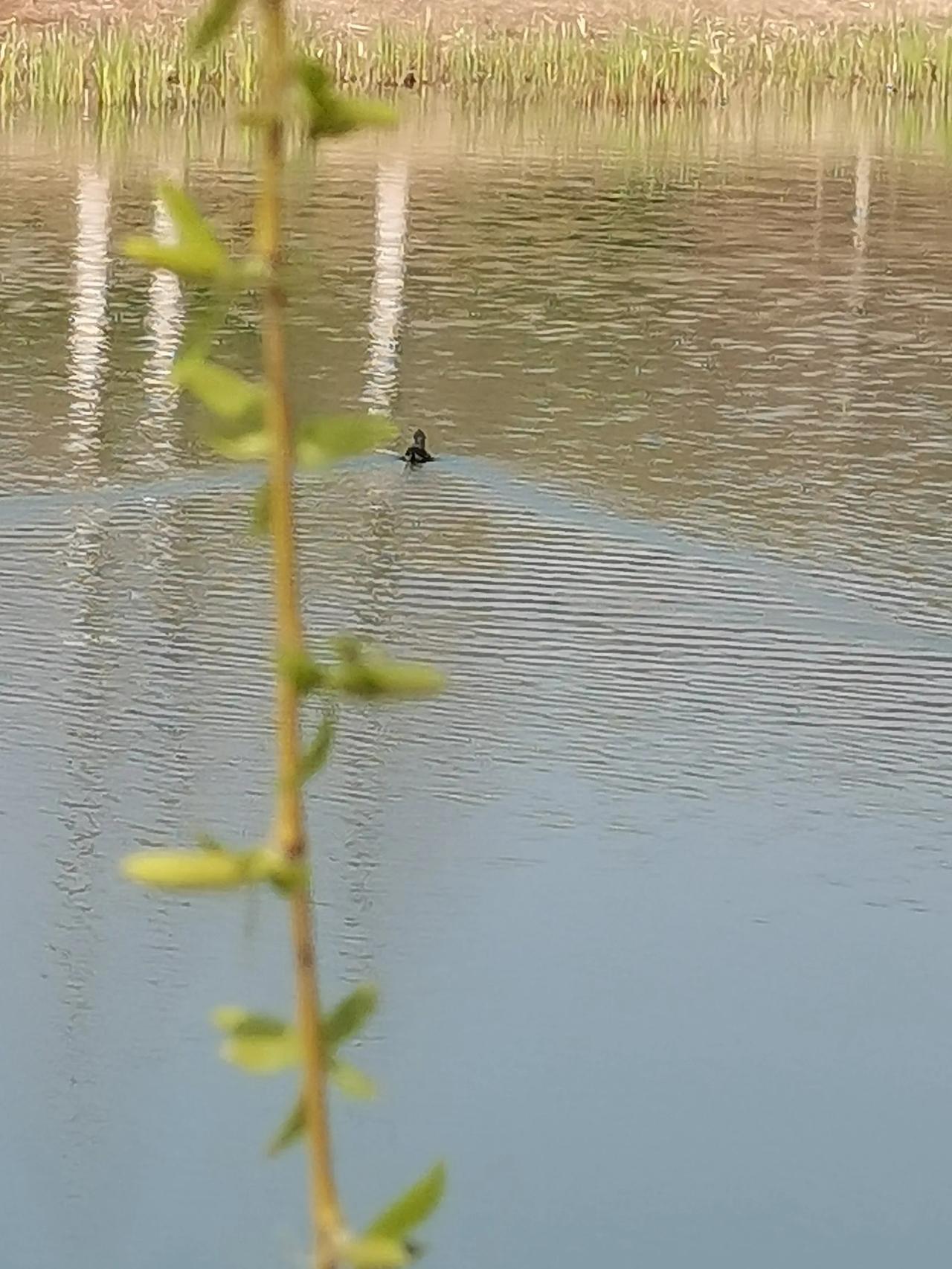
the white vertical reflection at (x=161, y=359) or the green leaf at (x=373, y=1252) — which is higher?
the green leaf at (x=373, y=1252)

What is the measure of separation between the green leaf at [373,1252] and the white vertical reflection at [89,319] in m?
4.74

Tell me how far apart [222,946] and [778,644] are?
57.4 inches

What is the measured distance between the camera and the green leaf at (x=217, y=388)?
0.61 metres

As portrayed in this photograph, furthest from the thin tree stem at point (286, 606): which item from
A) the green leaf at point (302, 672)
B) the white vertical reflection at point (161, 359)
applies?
the white vertical reflection at point (161, 359)

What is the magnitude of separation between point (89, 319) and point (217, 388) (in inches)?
244

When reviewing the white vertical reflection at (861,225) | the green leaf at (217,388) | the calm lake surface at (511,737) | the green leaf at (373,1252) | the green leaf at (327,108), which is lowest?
the calm lake surface at (511,737)

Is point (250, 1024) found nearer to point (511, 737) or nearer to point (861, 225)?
point (511, 737)

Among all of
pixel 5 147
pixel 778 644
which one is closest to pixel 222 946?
pixel 778 644

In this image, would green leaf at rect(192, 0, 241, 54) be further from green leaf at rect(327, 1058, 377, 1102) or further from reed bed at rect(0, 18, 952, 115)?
reed bed at rect(0, 18, 952, 115)

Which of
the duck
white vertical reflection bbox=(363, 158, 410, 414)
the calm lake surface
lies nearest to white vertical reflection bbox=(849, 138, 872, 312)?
the calm lake surface

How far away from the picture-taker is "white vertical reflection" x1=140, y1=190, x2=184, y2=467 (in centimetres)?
546

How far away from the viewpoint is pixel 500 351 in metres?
6.30

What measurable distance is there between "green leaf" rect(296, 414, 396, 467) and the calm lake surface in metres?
0.09

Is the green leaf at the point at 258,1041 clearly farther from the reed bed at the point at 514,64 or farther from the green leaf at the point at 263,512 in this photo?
the reed bed at the point at 514,64
